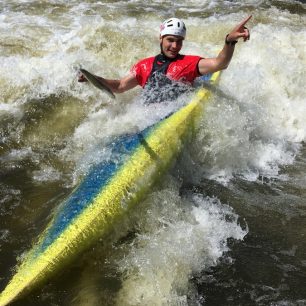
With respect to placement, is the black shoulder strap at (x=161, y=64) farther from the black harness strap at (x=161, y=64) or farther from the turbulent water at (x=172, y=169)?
the turbulent water at (x=172, y=169)

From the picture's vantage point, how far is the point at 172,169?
425 cm

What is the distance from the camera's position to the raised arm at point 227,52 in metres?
4.16

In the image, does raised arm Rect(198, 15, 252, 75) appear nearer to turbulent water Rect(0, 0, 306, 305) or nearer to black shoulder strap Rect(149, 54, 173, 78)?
black shoulder strap Rect(149, 54, 173, 78)

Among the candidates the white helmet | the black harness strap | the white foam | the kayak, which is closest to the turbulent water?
the white foam

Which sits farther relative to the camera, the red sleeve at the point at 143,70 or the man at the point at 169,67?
the red sleeve at the point at 143,70

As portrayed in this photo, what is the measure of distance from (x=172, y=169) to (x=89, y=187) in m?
1.00

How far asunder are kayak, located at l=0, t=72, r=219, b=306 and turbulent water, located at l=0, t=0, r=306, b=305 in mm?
115

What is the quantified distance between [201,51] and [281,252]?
491 centimetres

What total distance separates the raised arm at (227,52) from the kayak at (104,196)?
542 mm

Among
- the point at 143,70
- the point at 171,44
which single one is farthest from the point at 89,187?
the point at 171,44

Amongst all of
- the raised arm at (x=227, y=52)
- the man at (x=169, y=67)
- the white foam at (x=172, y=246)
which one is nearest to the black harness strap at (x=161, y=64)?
the man at (x=169, y=67)

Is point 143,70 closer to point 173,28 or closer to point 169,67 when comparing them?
point 169,67

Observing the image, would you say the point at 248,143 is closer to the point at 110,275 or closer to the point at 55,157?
the point at 55,157

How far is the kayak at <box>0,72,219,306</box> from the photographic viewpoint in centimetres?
292
